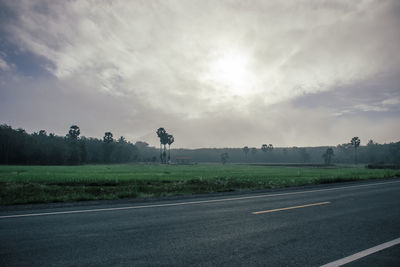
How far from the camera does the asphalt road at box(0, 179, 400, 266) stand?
13.0 feet

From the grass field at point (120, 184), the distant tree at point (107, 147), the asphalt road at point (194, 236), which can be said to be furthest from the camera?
the distant tree at point (107, 147)

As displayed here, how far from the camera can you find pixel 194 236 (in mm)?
5254

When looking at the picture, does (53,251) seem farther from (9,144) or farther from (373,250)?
(9,144)

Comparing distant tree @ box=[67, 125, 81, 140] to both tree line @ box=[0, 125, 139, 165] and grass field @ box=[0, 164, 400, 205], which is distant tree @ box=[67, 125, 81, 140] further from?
grass field @ box=[0, 164, 400, 205]

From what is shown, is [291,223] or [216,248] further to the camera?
[291,223]

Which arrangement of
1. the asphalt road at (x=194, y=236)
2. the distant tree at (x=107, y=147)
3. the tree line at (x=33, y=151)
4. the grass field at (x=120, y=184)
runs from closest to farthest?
1. the asphalt road at (x=194, y=236)
2. the grass field at (x=120, y=184)
3. the tree line at (x=33, y=151)
4. the distant tree at (x=107, y=147)

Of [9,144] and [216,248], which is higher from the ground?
[9,144]

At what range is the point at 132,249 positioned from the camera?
443 centimetres

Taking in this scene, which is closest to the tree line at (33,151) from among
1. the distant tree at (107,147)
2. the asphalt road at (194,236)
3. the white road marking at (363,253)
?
the distant tree at (107,147)

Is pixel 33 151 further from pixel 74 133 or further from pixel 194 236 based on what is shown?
pixel 194 236

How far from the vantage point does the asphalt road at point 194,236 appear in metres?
3.98

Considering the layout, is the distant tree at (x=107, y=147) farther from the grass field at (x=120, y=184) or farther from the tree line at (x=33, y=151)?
the grass field at (x=120, y=184)

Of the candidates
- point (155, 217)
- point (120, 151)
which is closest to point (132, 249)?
point (155, 217)

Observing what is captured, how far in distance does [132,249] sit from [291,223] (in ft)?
13.7
